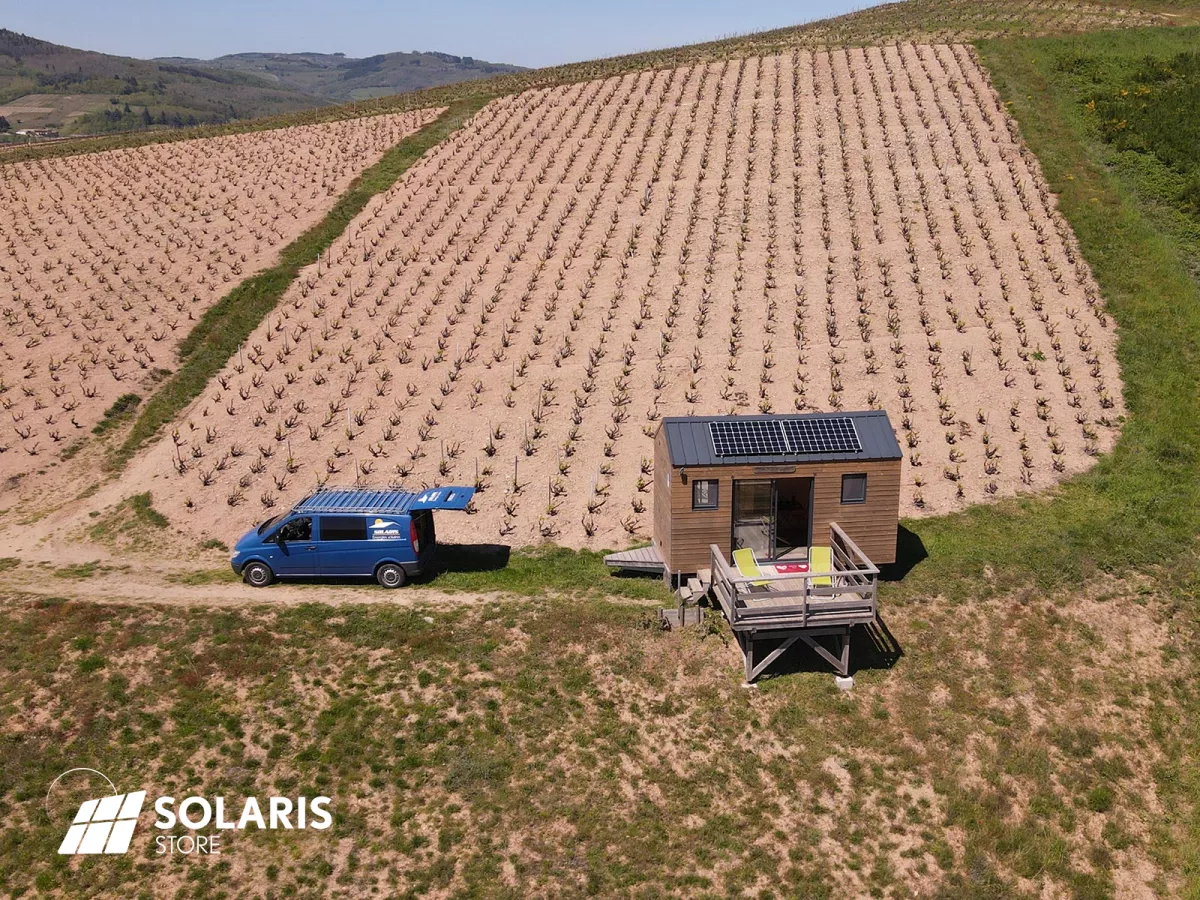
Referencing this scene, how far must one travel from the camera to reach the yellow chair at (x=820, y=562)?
677 inches

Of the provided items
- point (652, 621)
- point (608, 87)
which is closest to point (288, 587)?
point (652, 621)

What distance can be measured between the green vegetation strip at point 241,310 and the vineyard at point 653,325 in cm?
82

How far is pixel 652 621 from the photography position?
683 inches

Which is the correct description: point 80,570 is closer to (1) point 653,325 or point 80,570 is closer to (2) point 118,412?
(2) point 118,412

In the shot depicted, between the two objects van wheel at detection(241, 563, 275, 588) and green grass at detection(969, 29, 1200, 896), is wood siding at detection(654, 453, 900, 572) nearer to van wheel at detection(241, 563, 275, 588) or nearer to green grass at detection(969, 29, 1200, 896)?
green grass at detection(969, 29, 1200, 896)

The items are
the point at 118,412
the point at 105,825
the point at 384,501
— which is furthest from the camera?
the point at 118,412

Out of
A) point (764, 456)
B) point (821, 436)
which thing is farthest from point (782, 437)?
point (821, 436)

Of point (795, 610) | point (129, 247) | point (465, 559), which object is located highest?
point (129, 247)

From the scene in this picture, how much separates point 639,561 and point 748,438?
12.5 ft

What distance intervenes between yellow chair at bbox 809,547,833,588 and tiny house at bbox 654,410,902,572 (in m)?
0.33

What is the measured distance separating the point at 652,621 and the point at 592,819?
15.8ft

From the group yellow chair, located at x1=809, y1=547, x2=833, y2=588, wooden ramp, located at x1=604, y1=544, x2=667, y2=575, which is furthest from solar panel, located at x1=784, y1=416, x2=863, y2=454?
wooden ramp, located at x1=604, y1=544, x2=667, y2=575

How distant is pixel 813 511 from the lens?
17.8 meters

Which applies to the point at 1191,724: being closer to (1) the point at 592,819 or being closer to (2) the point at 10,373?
(1) the point at 592,819
